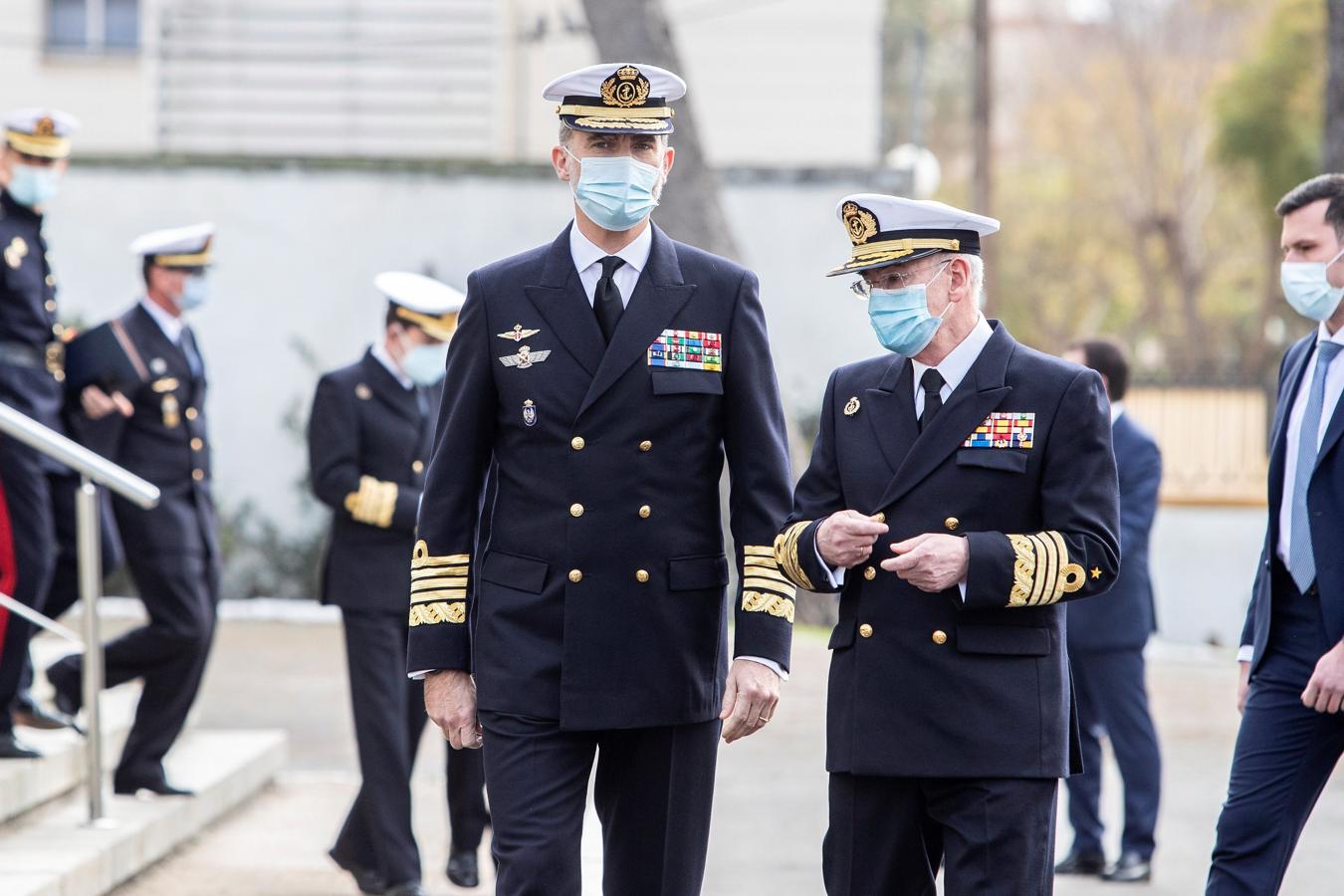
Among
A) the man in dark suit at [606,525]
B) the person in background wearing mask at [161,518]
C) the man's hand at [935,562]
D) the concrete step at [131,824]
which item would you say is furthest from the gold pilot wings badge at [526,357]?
the person in background wearing mask at [161,518]

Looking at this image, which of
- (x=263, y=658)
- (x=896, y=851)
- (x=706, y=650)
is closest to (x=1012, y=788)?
(x=896, y=851)

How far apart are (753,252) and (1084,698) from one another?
26.6 feet

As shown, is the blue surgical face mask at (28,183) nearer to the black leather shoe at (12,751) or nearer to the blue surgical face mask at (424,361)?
the blue surgical face mask at (424,361)

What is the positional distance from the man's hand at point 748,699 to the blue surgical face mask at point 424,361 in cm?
302

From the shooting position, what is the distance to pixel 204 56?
20.5 metres

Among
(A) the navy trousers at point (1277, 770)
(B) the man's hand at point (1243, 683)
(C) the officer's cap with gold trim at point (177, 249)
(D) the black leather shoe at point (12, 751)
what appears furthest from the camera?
(C) the officer's cap with gold trim at point (177, 249)

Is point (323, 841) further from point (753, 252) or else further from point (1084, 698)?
point (753, 252)

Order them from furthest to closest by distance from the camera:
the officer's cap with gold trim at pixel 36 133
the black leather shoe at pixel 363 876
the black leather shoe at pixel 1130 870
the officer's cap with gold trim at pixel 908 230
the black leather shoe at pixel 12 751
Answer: the officer's cap with gold trim at pixel 36 133, the black leather shoe at pixel 1130 870, the black leather shoe at pixel 12 751, the black leather shoe at pixel 363 876, the officer's cap with gold trim at pixel 908 230

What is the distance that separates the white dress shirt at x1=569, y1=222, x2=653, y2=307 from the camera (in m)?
4.18

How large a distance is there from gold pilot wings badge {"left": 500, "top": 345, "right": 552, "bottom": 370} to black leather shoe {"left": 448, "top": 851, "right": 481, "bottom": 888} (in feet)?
10.3

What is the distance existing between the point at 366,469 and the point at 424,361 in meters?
0.44

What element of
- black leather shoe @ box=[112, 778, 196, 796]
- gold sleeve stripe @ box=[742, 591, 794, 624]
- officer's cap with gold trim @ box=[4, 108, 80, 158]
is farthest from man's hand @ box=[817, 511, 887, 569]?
officer's cap with gold trim @ box=[4, 108, 80, 158]

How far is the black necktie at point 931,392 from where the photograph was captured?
159 inches

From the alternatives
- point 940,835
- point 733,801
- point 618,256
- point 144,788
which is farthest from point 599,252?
point 733,801
